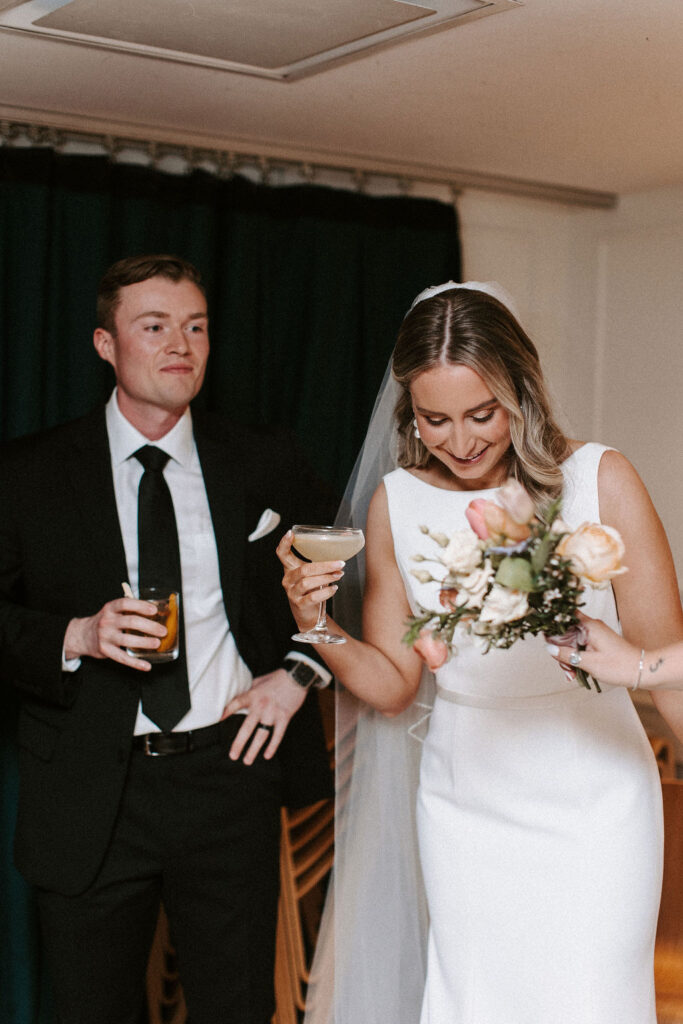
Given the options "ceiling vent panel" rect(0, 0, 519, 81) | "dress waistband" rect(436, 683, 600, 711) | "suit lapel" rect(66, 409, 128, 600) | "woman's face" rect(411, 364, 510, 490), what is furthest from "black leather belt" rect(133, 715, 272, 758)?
"ceiling vent panel" rect(0, 0, 519, 81)

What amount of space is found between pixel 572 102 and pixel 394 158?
31.5 inches

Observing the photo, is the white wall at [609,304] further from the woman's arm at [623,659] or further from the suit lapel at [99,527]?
the woman's arm at [623,659]

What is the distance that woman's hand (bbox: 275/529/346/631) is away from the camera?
6.46 ft

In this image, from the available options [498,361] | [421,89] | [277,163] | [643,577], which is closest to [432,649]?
[643,577]

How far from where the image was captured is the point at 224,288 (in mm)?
3180

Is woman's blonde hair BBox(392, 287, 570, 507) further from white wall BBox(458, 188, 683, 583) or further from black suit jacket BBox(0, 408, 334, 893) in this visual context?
white wall BBox(458, 188, 683, 583)

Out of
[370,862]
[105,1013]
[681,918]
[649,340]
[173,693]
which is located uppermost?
[649,340]

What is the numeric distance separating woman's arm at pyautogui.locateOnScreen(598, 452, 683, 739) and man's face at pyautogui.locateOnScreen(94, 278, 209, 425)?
975 mm

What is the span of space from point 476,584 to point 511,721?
2.13 ft

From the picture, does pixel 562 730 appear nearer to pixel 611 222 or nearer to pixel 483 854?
pixel 483 854

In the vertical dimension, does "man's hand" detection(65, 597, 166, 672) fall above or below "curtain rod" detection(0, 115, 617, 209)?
below

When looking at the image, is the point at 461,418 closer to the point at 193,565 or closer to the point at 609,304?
the point at 193,565

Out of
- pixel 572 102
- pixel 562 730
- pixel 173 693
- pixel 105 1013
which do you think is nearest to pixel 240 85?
pixel 572 102

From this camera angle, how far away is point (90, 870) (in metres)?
2.39
